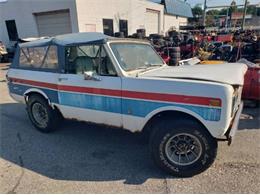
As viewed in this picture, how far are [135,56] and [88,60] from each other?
77 centimetres

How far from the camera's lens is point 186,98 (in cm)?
300

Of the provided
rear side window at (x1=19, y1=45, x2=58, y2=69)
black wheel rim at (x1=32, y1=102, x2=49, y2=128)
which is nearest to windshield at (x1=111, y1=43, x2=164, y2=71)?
rear side window at (x1=19, y1=45, x2=58, y2=69)

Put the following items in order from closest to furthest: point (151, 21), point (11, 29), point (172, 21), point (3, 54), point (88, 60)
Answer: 1. point (88, 60)
2. point (3, 54)
3. point (11, 29)
4. point (151, 21)
5. point (172, 21)

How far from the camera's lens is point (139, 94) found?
3.31 metres

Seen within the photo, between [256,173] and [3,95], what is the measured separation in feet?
25.3

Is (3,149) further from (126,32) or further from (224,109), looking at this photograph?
(126,32)

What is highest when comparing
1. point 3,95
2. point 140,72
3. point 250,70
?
point 140,72

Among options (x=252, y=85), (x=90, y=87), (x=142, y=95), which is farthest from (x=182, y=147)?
(x=252, y=85)

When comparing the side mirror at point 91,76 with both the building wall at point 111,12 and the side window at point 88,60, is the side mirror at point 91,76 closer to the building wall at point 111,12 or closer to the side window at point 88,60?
the side window at point 88,60

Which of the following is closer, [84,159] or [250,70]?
[84,159]

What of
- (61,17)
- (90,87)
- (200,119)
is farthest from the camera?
(61,17)

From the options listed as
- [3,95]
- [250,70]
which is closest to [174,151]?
[250,70]

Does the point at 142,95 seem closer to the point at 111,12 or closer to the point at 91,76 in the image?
the point at 91,76

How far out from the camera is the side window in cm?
367
